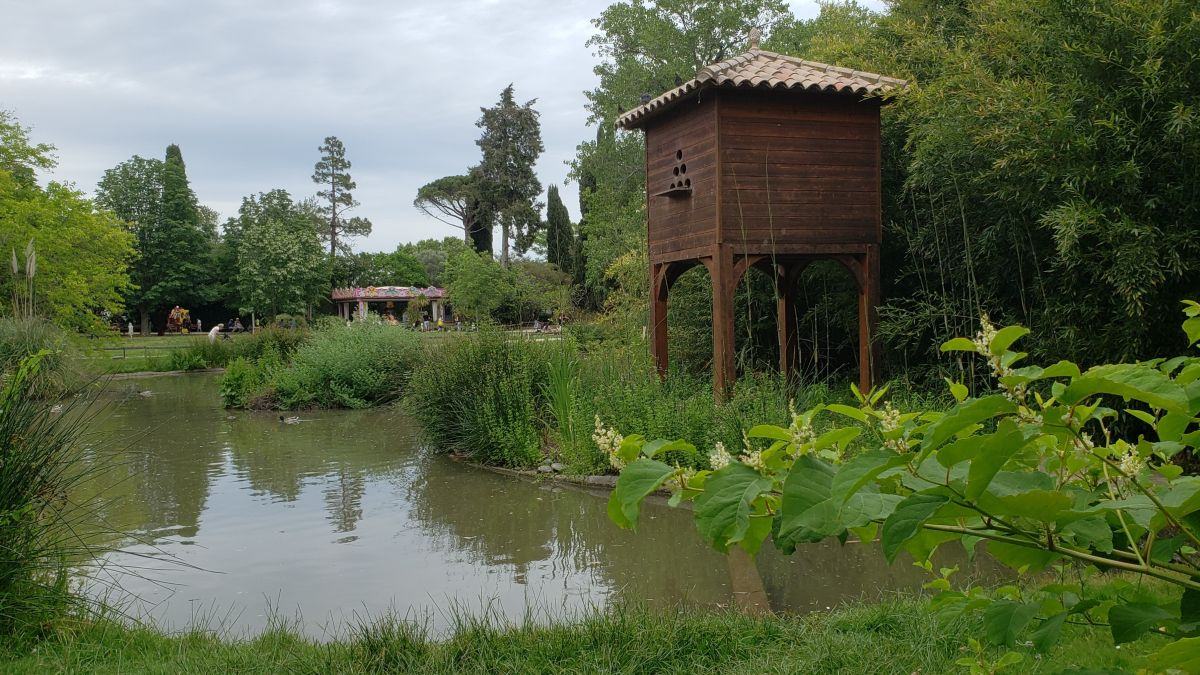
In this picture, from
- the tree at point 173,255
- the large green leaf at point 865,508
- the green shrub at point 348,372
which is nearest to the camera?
the large green leaf at point 865,508

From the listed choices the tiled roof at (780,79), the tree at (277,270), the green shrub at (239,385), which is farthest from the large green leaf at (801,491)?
the tree at (277,270)

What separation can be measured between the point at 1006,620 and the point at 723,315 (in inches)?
259

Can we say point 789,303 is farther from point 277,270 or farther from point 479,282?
point 277,270

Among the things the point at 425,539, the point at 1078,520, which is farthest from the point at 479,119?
the point at 1078,520

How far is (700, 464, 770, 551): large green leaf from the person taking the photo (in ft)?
3.40

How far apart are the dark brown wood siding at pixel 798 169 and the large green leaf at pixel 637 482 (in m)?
6.61

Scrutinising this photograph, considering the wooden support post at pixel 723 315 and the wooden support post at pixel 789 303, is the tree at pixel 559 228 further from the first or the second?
the wooden support post at pixel 723 315

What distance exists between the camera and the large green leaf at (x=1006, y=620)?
1.16 m

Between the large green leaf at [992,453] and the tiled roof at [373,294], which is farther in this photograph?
the tiled roof at [373,294]

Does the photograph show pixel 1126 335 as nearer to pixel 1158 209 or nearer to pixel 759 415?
pixel 1158 209

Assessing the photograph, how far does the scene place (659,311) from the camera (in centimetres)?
905

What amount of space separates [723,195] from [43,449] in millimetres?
5631

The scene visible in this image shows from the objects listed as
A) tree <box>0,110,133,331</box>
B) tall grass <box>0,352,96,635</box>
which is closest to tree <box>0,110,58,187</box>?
tree <box>0,110,133,331</box>

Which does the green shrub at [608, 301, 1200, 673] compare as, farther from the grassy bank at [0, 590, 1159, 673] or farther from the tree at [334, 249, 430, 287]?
the tree at [334, 249, 430, 287]
